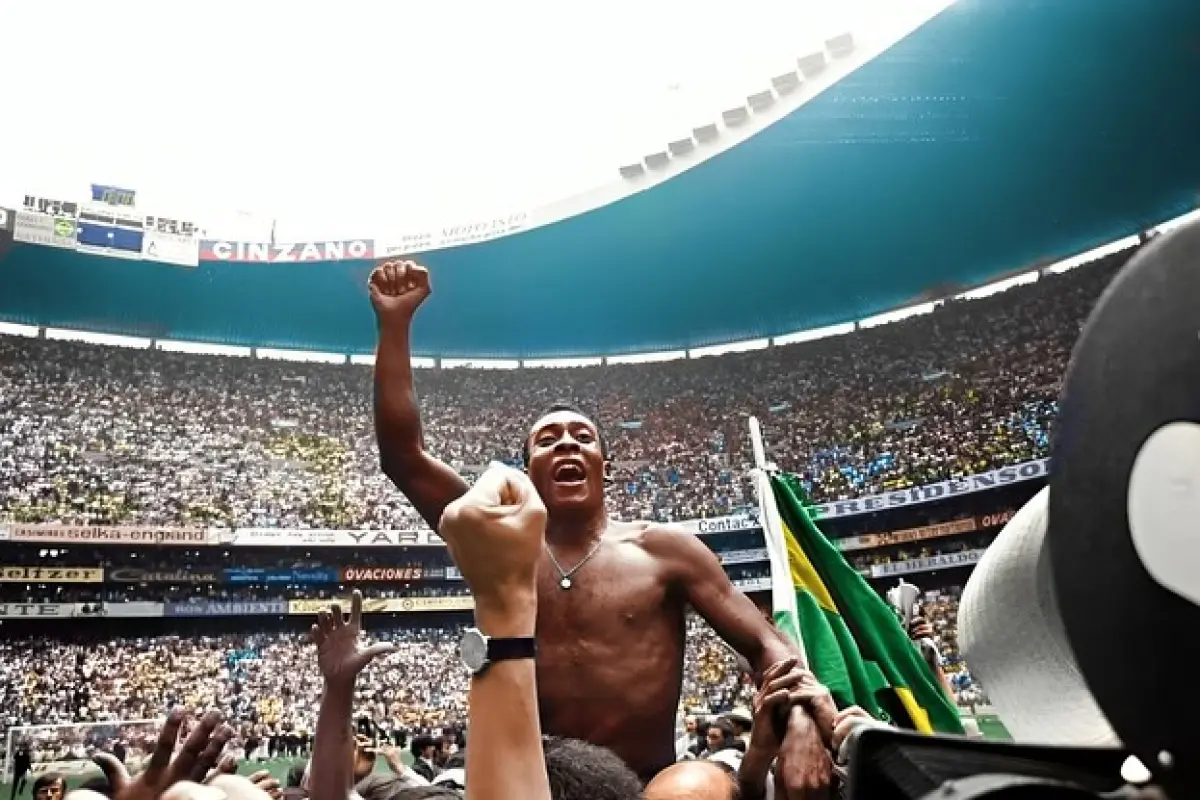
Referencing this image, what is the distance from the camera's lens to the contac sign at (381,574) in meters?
25.3

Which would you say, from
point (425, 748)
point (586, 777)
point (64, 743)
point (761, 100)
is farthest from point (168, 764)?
point (761, 100)

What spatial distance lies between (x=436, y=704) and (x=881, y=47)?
695 inches

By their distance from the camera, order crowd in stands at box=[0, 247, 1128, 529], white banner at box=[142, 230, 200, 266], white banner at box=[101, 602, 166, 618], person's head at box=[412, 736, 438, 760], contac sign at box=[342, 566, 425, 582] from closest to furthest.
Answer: person's head at box=[412, 736, 438, 760], white banner at box=[101, 602, 166, 618], crowd in stands at box=[0, 247, 1128, 529], contac sign at box=[342, 566, 425, 582], white banner at box=[142, 230, 200, 266]

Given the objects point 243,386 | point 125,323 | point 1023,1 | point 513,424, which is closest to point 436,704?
point 513,424

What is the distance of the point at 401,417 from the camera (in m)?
2.66

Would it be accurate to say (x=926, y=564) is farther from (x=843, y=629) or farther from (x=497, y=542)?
(x=497, y=542)

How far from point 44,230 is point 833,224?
803 inches

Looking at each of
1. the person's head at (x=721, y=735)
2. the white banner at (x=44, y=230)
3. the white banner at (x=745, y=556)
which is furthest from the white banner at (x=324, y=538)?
the person's head at (x=721, y=735)

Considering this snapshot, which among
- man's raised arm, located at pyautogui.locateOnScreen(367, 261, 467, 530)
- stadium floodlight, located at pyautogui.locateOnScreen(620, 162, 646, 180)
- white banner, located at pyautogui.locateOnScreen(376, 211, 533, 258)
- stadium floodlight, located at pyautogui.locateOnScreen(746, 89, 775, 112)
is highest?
stadium floodlight, located at pyautogui.locateOnScreen(746, 89, 775, 112)

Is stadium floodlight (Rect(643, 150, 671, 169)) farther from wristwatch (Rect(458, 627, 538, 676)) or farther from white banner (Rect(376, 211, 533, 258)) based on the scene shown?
A: wristwatch (Rect(458, 627, 538, 676))

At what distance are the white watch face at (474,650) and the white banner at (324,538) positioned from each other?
2310cm

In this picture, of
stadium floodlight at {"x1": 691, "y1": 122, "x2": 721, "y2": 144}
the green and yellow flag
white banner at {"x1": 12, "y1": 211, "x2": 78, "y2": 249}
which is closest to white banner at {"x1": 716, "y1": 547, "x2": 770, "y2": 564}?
stadium floodlight at {"x1": 691, "y1": 122, "x2": 721, "y2": 144}

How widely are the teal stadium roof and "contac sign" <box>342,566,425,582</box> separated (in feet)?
26.5

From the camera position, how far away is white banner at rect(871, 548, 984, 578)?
69.2 ft
